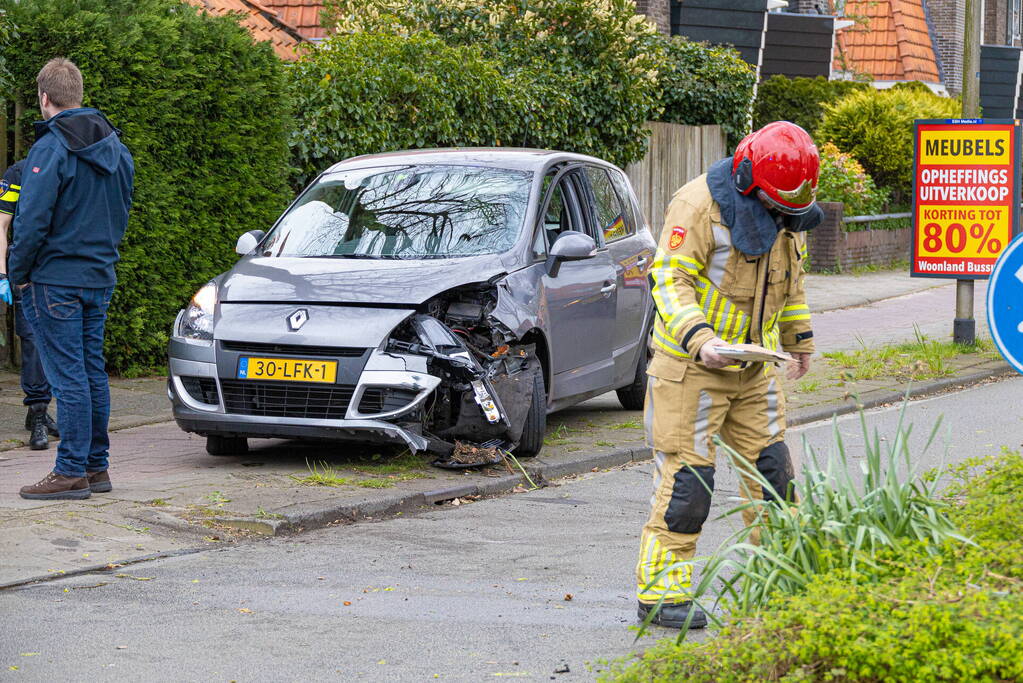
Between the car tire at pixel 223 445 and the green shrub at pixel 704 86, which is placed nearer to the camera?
the car tire at pixel 223 445

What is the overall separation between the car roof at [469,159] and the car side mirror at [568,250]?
775 mm

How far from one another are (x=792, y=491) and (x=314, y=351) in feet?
10.9

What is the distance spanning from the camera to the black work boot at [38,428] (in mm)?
8414

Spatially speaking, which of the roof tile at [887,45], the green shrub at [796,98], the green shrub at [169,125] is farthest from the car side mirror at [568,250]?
the roof tile at [887,45]

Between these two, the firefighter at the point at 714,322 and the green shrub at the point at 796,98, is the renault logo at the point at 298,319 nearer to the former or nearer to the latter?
the firefighter at the point at 714,322

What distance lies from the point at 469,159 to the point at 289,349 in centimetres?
215

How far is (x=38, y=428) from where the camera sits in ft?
27.7

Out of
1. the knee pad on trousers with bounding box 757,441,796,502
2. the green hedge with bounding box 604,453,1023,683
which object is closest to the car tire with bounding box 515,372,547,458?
the knee pad on trousers with bounding box 757,441,796,502

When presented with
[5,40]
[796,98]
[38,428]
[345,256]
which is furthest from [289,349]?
[796,98]

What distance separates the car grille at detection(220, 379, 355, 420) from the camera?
293 inches

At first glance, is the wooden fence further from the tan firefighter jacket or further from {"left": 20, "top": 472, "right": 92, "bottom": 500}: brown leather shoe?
the tan firefighter jacket

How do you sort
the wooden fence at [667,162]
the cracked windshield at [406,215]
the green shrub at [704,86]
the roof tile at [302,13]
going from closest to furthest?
the cracked windshield at [406,215] < the wooden fence at [667,162] < the roof tile at [302,13] < the green shrub at [704,86]

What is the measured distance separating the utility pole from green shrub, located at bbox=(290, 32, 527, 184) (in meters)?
4.56

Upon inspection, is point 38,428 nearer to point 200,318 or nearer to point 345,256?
point 200,318
